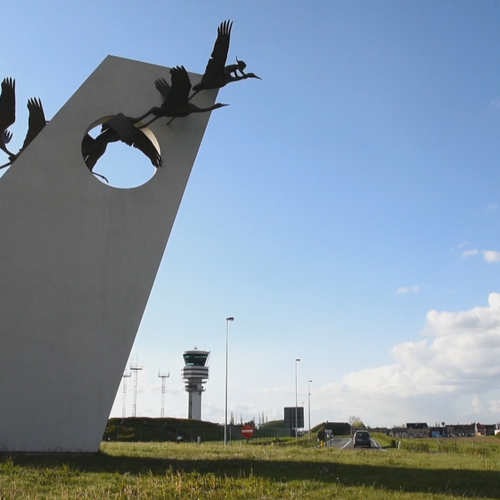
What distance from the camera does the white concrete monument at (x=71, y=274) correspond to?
14.4 m

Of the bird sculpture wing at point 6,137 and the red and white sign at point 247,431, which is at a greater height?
the bird sculpture wing at point 6,137

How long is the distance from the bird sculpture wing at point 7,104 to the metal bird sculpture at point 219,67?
5333 mm

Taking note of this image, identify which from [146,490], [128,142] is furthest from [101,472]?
[128,142]

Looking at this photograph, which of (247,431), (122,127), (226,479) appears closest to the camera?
(226,479)

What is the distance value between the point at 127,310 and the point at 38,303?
2.08m

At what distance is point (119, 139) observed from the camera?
17.8 m

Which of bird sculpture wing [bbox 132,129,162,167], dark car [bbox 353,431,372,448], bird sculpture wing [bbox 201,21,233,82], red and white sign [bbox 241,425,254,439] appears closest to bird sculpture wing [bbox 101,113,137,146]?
bird sculpture wing [bbox 132,129,162,167]

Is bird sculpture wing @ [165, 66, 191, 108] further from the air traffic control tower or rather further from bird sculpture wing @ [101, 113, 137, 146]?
the air traffic control tower

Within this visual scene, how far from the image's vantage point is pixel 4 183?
15.1 m

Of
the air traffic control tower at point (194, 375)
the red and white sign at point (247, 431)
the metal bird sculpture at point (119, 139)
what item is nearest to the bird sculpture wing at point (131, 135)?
the metal bird sculpture at point (119, 139)

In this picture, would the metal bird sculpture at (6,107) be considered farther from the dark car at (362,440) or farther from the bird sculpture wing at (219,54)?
the dark car at (362,440)

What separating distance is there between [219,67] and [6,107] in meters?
6.34

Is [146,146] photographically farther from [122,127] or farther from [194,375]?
[194,375]

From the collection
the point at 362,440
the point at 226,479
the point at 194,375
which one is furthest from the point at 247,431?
the point at 194,375
